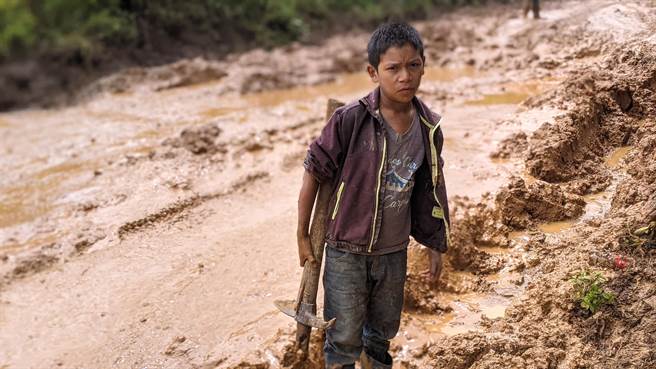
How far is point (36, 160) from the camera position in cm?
622

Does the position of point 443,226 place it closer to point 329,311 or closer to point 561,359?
point 329,311

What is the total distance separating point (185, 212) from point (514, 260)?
252cm

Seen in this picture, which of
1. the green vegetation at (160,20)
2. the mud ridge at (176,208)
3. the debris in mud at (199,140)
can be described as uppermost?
the green vegetation at (160,20)

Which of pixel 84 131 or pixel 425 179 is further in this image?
pixel 84 131

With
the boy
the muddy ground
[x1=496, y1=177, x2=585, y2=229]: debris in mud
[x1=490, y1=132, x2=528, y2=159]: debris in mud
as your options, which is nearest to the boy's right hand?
the boy

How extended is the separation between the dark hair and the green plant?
48.7 inches

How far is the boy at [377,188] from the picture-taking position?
7.07ft

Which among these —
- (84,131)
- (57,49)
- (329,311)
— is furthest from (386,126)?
(57,49)

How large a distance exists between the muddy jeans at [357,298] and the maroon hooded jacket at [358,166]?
74mm

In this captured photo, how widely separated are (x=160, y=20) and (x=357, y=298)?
29.7ft

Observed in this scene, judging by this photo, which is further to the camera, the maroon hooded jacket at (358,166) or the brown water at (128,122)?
the brown water at (128,122)

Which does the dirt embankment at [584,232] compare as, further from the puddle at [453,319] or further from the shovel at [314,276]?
the shovel at [314,276]

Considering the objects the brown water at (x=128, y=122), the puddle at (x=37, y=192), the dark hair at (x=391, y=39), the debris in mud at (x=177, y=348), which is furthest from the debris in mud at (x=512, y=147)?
the puddle at (x=37, y=192)

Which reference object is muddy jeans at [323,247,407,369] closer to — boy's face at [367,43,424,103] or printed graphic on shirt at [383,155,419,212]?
printed graphic on shirt at [383,155,419,212]
